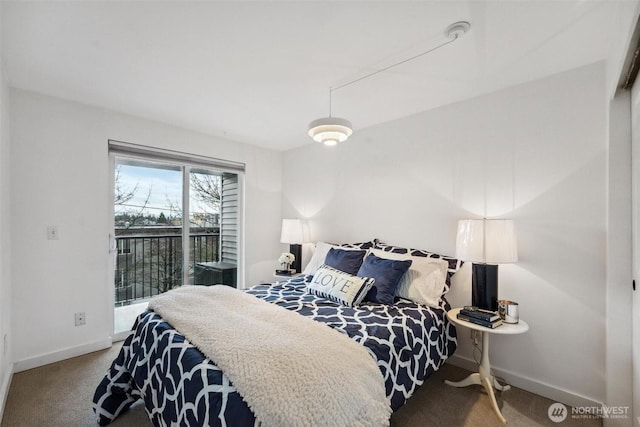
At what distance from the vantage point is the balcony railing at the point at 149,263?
3.31 meters

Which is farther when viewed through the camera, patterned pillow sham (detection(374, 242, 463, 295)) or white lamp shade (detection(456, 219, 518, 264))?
patterned pillow sham (detection(374, 242, 463, 295))

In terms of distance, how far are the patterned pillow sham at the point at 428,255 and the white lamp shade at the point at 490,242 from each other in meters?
0.39

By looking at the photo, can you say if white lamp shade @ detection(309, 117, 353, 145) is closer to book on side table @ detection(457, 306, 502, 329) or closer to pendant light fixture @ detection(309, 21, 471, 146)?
pendant light fixture @ detection(309, 21, 471, 146)

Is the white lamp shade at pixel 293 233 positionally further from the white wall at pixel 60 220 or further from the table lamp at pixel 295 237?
the white wall at pixel 60 220

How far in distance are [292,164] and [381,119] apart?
1.64 m

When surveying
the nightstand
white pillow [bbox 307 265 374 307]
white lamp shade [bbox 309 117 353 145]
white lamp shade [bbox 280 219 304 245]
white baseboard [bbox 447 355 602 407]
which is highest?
white lamp shade [bbox 309 117 353 145]

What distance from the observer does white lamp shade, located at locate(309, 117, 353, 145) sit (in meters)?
2.18

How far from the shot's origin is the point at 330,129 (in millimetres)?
2217

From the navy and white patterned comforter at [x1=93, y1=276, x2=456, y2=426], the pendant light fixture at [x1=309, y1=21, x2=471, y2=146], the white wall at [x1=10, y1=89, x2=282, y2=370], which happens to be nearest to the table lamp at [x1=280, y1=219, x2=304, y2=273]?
the navy and white patterned comforter at [x1=93, y1=276, x2=456, y2=426]

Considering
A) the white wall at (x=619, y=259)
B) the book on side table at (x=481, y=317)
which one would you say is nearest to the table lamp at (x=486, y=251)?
the book on side table at (x=481, y=317)

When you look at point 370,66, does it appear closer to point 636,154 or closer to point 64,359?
point 636,154

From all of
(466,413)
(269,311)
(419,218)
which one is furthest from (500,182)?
(269,311)

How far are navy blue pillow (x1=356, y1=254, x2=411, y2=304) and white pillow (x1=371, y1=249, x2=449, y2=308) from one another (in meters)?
0.08

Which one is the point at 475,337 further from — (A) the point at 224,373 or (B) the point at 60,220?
(B) the point at 60,220
